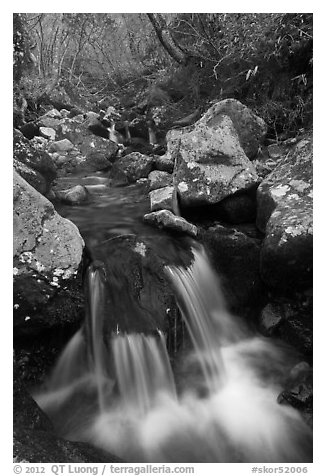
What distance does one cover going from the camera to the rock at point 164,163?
353cm

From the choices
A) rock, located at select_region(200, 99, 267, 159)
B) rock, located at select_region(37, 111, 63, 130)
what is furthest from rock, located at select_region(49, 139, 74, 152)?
rock, located at select_region(200, 99, 267, 159)

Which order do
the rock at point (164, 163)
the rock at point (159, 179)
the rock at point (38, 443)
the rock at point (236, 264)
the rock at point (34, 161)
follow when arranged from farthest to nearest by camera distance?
1. the rock at point (164, 163)
2. the rock at point (159, 179)
3. the rock at point (34, 161)
4. the rock at point (236, 264)
5. the rock at point (38, 443)

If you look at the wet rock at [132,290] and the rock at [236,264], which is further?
the rock at [236,264]

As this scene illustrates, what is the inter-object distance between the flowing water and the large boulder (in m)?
0.15

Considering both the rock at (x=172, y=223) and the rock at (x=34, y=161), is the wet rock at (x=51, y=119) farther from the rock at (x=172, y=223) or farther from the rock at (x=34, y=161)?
the rock at (x=172, y=223)

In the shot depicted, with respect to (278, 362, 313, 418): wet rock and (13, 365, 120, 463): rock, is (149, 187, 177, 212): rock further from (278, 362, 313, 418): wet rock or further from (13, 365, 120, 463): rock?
(13, 365, 120, 463): rock

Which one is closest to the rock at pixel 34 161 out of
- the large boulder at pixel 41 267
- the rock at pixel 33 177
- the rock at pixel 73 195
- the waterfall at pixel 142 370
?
the rock at pixel 33 177

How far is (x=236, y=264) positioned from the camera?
7.44 ft

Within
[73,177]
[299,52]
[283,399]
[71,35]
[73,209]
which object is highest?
[71,35]

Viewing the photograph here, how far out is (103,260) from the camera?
6.63 feet

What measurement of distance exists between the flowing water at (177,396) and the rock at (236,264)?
0.24 meters
